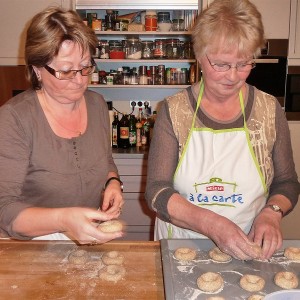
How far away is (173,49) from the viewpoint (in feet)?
10.4

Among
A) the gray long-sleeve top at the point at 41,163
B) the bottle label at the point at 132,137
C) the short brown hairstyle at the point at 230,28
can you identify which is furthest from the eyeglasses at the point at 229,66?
the bottle label at the point at 132,137

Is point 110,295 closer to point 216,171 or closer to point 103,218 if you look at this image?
point 103,218

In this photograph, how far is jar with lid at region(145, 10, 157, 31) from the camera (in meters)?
3.08

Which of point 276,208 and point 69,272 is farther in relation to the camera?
point 276,208

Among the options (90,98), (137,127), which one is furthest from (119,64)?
(90,98)

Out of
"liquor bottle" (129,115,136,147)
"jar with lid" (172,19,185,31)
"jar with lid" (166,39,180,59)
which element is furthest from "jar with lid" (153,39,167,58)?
"liquor bottle" (129,115,136,147)

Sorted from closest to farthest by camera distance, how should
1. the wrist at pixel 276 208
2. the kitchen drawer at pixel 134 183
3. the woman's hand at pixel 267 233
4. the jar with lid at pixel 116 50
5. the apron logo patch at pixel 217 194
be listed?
the woman's hand at pixel 267 233
the wrist at pixel 276 208
the apron logo patch at pixel 217 194
the kitchen drawer at pixel 134 183
the jar with lid at pixel 116 50

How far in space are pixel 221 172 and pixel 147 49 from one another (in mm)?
1901

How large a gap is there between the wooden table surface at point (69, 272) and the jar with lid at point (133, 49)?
2013mm

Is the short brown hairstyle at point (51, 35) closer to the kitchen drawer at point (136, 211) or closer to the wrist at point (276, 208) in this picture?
the wrist at point (276, 208)

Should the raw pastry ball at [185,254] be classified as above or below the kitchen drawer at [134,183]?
above

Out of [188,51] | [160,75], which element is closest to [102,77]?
[160,75]

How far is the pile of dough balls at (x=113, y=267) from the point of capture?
3.99 feet

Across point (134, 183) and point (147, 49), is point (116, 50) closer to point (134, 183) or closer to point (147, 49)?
point (147, 49)
